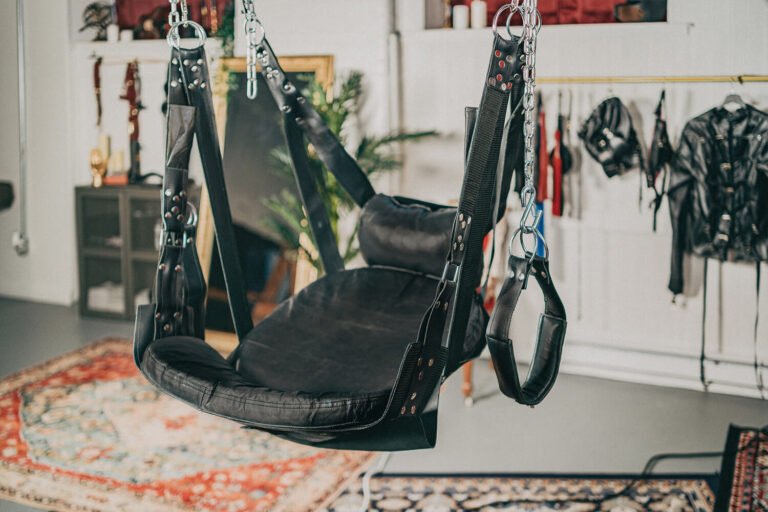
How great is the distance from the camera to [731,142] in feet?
11.6

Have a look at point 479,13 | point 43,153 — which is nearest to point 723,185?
point 479,13

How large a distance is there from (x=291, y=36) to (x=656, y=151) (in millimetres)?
1945

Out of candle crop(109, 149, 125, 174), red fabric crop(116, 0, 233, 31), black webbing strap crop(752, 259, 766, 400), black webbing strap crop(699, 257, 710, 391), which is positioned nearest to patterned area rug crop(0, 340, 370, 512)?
candle crop(109, 149, 125, 174)

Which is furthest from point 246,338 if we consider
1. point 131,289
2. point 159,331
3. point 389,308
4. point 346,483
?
point 131,289

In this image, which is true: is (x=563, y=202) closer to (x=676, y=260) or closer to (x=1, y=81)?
(x=676, y=260)

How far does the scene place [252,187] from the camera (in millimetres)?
4391

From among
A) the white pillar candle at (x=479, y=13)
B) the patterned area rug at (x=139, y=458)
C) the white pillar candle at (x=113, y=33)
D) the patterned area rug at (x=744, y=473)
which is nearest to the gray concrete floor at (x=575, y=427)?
the patterned area rug at (x=744, y=473)

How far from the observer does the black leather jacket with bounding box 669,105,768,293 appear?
11.5ft

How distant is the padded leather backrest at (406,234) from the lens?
194cm

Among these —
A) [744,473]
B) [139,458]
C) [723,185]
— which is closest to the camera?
[744,473]

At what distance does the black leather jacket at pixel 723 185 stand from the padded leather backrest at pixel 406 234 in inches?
78.5

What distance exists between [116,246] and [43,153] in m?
0.88

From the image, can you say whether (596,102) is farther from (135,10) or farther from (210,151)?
(135,10)

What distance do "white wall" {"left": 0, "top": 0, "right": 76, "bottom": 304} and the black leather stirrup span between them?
3645mm
